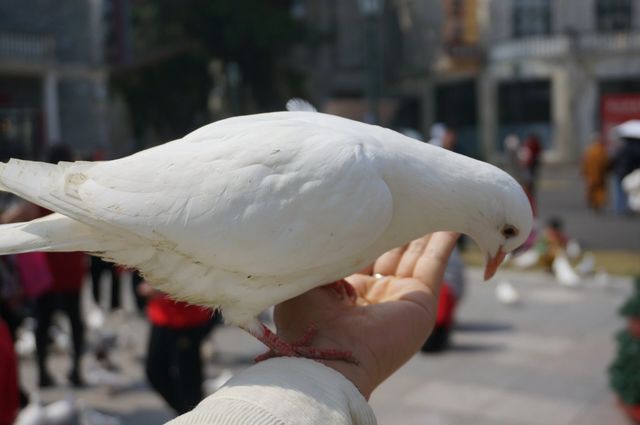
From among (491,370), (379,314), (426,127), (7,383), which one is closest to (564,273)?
(491,370)

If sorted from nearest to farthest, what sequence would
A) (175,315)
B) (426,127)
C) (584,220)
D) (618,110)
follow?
(175,315) < (584,220) < (618,110) < (426,127)

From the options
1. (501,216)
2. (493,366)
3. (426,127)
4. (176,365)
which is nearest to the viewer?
(501,216)

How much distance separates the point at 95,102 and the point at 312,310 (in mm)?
23542

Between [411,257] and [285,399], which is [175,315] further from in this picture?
[285,399]

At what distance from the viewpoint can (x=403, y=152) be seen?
2297 mm

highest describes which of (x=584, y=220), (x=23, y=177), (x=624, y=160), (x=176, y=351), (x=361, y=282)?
(x=23, y=177)

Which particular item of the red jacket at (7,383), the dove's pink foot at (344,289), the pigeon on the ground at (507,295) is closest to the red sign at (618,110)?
the pigeon on the ground at (507,295)

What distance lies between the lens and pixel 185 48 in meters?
27.6

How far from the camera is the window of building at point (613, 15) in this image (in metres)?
26.8

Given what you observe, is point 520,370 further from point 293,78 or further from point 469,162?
point 293,78

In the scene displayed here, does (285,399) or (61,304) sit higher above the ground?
(285,399)

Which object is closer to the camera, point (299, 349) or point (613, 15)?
point (299, 349)

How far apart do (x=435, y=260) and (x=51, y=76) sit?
22948 mm

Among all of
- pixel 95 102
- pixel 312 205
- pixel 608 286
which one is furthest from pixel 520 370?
pixel 95 102
